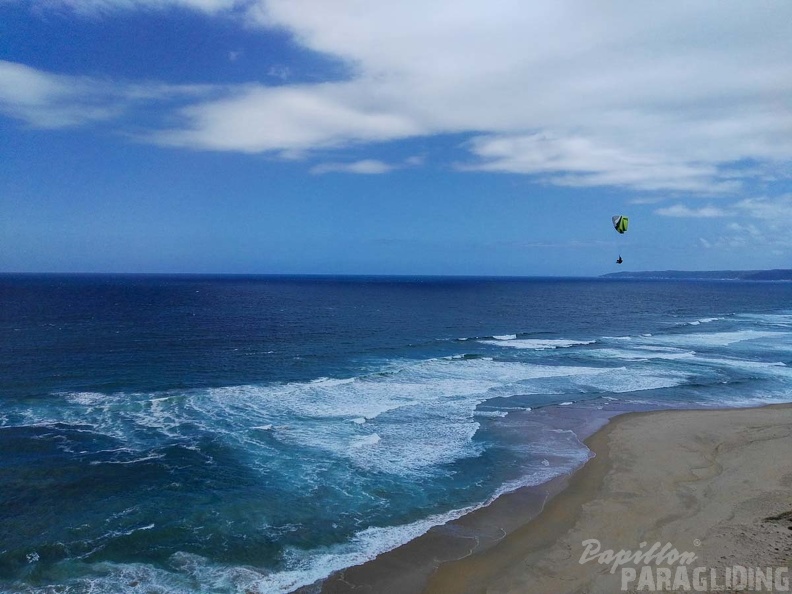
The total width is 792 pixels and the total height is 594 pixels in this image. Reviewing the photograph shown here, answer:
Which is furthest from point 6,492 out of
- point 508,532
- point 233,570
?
point 508,532

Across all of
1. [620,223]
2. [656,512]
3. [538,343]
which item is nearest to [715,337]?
[538,343]

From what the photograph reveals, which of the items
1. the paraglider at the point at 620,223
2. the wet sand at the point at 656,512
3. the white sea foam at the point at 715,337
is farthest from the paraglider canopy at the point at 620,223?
the white sea foam at the point at 715,337

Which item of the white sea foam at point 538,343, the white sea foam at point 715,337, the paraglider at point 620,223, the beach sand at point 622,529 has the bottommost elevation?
the beach sand at point 622,529

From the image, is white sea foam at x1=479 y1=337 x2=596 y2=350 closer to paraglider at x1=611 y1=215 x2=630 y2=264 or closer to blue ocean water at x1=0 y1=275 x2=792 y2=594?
blue ocean water at x1=0 y1=275 x2=792 y2=594

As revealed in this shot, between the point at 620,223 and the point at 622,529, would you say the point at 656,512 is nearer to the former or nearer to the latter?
the point at 622,529

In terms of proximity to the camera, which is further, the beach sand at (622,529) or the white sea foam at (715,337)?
the white sea foam at (715,337)

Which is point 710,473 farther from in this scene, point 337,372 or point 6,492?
point 6,492

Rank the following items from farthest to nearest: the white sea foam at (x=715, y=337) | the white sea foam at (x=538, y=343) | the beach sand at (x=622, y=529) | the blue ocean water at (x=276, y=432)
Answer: the white sea foam at (x=715, y=337) < the white sea foam at (x=538, y=343) < the blue ocean water at (x=276, y=432) < the beach sand at (x=622, y=529)

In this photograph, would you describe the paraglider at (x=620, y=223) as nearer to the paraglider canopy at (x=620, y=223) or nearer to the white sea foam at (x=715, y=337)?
the paraglider canopy at (x=620, y=223)
